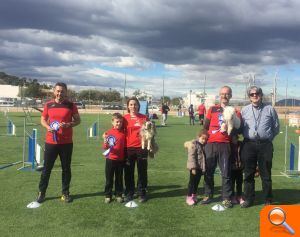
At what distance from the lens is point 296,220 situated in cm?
367

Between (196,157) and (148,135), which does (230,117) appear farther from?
(148,135)

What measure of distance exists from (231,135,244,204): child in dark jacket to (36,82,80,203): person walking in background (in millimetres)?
2562

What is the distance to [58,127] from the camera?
6.70 m

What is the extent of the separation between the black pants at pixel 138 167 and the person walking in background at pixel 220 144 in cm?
104

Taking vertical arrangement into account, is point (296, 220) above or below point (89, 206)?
above

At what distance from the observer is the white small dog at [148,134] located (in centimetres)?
674

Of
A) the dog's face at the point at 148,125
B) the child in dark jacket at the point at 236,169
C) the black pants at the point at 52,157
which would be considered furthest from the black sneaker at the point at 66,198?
the child in dark jacket at the point at 236,169

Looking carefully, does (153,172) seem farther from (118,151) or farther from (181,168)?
(118,151)

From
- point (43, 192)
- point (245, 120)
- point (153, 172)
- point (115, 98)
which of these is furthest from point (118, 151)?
point (115, 98)

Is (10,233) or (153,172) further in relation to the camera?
(153,172)

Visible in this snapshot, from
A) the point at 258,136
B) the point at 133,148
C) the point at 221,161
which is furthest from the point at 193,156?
the point at 258,136

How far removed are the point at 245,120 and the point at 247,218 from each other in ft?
4.92

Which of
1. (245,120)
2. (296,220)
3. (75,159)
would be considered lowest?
(75,159)

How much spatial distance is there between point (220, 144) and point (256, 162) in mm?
670
